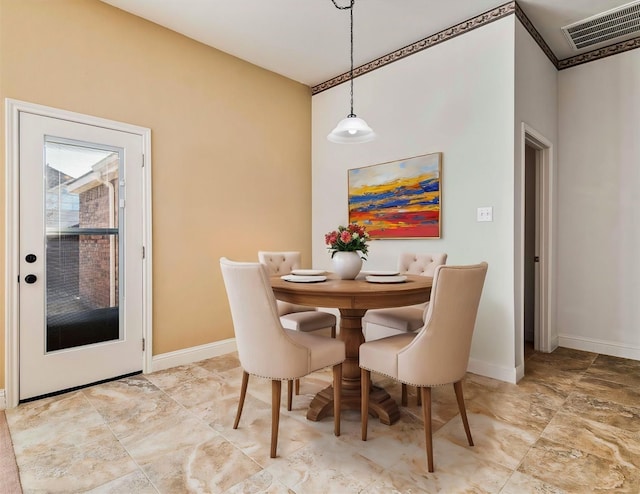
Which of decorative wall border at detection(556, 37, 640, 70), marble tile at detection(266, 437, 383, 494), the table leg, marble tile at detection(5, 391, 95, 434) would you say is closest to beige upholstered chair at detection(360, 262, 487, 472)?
marble tile at detection(266, 437, 383, 494)

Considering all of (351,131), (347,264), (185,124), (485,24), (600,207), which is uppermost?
(485,24)

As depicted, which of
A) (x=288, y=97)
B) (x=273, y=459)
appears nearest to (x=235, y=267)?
(x=273, y=459)

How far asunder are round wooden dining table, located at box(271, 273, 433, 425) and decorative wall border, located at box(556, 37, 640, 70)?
312 cm

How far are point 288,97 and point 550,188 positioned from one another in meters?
2.96

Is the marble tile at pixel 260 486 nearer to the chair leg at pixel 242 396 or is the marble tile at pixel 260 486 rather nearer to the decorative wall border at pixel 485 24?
the chair leg at pixel 242 396

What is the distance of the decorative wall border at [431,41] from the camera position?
2.76m

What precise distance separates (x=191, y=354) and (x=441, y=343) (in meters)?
2.37

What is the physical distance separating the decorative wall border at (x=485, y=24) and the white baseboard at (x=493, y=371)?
2.77 meters

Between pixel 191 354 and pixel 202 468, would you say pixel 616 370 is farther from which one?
pixel 191 354

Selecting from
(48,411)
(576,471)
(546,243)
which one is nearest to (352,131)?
(576,471)

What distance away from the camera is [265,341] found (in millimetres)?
1783

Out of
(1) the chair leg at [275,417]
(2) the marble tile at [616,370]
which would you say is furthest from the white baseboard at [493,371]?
(1) the chair leg at [275,417]

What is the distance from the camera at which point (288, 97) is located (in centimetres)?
406

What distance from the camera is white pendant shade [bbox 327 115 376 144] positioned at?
8.21ft
